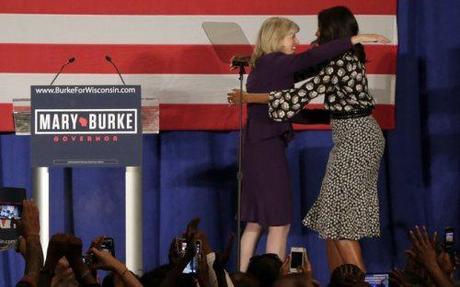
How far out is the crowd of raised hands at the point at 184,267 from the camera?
3.31 meters

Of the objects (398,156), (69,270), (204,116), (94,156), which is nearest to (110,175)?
(204,116)

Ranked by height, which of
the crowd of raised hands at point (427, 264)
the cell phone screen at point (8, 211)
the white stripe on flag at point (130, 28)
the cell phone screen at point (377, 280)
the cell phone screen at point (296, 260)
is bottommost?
the cell phone screen at point (377, 280)

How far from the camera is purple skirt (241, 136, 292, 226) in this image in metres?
5.86

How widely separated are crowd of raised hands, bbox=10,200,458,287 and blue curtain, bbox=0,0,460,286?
2.60 metres

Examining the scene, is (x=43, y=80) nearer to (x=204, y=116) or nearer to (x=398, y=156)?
(x=204, y=116)

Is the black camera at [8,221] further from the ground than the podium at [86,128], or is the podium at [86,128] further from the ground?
the podium at [86,128]

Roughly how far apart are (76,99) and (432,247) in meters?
2.45

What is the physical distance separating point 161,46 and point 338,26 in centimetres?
141

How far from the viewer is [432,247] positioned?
3.66 m

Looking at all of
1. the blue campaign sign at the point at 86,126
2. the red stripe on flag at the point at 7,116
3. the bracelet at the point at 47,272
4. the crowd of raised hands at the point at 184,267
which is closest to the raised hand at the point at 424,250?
the crowd of raised hands at the point at 184,267

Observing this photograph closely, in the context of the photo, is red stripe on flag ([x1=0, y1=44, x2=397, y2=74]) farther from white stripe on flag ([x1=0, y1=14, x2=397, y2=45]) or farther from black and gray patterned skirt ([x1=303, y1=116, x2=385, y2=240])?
black and gray patterned skirt ([x1=303, y1=116, x2=385, y2=240])

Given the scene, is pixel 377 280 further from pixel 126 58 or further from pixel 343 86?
pixel 126 58

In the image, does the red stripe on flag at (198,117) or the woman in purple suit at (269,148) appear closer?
the woman in purple suit at (269,148)

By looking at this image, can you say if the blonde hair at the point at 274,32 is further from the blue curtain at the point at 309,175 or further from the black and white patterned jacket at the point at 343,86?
the blue curtain at the point at 309,175
